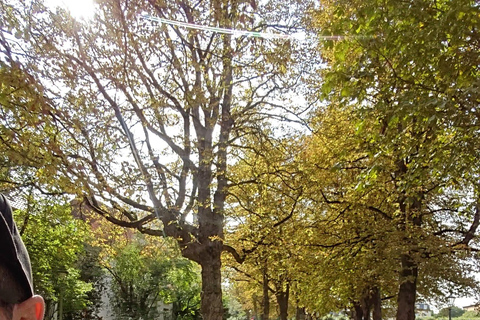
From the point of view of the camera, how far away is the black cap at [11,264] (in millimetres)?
820

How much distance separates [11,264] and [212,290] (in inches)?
440

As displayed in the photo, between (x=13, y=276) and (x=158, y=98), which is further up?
(x=158, y=98)

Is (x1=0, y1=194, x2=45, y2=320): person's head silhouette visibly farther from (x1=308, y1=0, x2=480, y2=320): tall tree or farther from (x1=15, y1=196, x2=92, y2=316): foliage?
(x1=15, y1=196, x2=92, y2=316): foliage

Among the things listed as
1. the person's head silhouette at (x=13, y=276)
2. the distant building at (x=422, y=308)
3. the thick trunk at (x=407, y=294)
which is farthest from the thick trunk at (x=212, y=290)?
the distant building at (x=422, y=308)

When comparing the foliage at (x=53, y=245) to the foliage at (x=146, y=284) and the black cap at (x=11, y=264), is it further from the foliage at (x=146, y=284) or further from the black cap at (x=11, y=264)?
the black cap at (x=11, y=264)

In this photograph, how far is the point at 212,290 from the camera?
11492 millimetres

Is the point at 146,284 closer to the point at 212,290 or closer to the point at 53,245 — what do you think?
the point at 53,245

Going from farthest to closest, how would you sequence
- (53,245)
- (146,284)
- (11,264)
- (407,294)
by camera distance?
1. (146,284)
2. (53,245)
3. (407,294)
4. (11,264)

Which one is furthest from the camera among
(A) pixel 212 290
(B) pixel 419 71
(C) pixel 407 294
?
(C) pixel 407 294

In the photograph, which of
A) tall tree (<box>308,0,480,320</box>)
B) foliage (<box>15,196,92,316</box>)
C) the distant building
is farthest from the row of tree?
the distant building

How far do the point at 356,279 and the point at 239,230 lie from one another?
4480 millimetres

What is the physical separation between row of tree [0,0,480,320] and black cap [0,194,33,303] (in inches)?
208

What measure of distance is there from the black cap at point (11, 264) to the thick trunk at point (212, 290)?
1096 cm

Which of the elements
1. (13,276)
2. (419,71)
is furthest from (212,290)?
(13,276)
